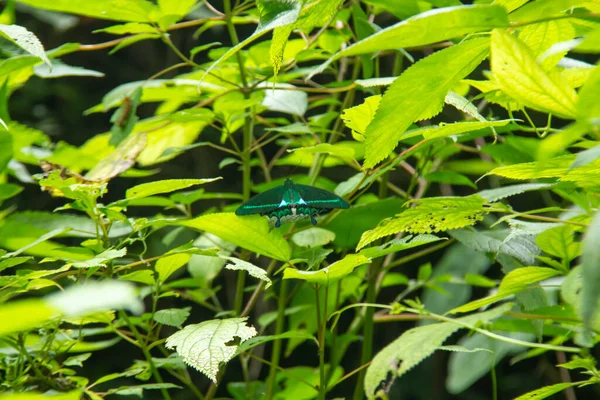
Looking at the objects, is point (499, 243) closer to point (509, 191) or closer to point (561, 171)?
point (509, 191)

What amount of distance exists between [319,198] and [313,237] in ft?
0.41

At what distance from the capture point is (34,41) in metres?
0.55

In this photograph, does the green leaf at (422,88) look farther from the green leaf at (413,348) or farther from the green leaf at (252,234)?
the green leaf at (413,348)

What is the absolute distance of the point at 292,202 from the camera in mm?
707

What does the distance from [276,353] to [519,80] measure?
1.91 ft

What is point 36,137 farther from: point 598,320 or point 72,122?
point 72,122

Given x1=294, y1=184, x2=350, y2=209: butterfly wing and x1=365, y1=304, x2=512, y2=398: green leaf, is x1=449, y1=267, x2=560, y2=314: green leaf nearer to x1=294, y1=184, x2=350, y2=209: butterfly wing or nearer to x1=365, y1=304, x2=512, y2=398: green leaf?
x1=365, y1=304, x2=512, y2=398: green leaf

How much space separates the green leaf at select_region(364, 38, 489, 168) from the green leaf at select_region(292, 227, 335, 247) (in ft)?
1.02

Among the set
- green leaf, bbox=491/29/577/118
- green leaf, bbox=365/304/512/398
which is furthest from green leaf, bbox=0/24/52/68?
A: green leaf, bbox=365/304/512/398

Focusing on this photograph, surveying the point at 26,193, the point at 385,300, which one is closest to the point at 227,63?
the point at 385,300

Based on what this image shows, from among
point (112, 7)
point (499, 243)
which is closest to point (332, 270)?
point (499, 243)

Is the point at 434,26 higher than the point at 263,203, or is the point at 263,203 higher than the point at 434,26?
the point at 434,26

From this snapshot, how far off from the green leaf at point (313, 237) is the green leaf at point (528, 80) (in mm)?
418

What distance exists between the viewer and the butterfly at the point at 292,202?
692 millimetres
